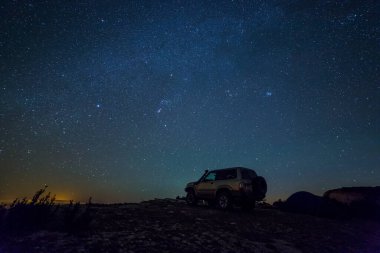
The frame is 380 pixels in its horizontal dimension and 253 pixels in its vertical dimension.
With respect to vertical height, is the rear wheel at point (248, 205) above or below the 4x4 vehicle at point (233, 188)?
below

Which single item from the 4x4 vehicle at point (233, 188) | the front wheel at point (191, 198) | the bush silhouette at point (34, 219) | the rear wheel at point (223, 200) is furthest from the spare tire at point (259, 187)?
the bush silhouette at point (34, 219)

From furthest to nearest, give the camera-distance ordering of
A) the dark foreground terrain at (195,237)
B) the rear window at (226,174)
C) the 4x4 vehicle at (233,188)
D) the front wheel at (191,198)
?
the front wheel at (191,198)
the rear window at (226,174)
the 4x4 vehicle at (233,188)
the dark foreground terrain at (195,237)

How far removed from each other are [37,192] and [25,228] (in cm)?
171

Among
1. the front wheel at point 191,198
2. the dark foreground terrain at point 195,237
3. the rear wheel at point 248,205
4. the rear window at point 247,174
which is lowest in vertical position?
the dark foreground terrain at point 195,237

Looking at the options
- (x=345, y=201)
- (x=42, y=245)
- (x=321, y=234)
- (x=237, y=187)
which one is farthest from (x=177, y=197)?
(x=42, y=245)

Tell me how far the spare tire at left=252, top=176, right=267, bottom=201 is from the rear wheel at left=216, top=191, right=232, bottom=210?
1.35 m

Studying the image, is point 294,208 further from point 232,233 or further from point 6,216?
point 6,216

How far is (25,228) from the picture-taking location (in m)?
6.94

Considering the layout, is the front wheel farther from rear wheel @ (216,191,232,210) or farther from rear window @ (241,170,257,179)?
rear window @ (241,170,257,179)

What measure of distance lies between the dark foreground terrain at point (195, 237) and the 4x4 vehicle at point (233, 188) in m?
2.52

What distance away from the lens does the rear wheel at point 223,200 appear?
47.7ft

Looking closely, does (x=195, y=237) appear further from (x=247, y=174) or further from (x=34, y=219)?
(x=247, y=174)

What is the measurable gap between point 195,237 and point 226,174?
7.96 metres

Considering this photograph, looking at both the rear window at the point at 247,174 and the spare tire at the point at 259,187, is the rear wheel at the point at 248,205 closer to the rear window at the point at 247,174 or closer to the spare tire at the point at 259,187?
the spare tire at the point at 259,187
